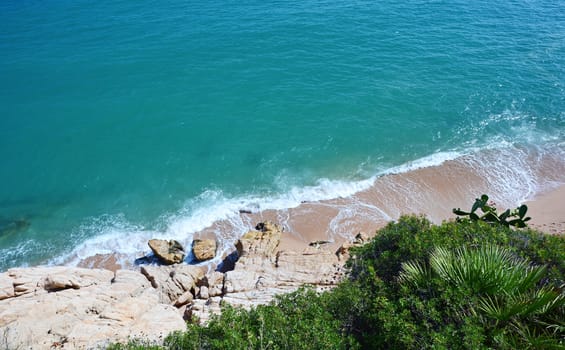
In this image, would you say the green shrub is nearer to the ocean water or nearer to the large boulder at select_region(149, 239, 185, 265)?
the large boulder at select_region(149, 239, 185, 265)

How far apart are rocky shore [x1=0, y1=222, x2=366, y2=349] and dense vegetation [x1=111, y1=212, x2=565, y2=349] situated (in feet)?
11.4

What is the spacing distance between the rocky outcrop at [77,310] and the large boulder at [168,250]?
324 cm

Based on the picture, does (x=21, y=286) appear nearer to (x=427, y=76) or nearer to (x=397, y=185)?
(x=397, y=185)

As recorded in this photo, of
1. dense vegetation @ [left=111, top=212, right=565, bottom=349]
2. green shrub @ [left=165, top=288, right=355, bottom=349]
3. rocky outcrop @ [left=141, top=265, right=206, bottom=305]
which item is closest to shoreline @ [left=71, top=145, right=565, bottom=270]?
rocky outcrop @ [left=141, top=265, right=206, bottom=305]

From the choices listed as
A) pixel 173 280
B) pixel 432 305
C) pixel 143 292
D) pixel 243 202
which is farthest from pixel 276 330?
pixel 243 202

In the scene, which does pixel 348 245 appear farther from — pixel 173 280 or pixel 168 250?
pixel 168 250

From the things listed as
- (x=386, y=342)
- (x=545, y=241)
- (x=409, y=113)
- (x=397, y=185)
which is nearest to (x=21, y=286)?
(x=386, y=342)

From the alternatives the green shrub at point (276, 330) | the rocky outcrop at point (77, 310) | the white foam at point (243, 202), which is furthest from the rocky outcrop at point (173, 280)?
the green shrub at point (276, 330)

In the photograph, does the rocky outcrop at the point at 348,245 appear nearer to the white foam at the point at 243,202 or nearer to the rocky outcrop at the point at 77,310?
the white foam at the point at 243,202

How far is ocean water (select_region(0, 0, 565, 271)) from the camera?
27.8 metres

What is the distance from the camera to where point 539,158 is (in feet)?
99.5

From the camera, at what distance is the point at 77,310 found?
16016mm

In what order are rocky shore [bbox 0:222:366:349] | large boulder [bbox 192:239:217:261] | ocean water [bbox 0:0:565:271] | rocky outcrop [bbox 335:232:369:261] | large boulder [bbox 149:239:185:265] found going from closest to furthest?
rocky shore [bbox 0:222:366:349]
rocky outcrop [bbox 335:232:369:261]
large boulder [bbox 149:239:185:265]
large boulder [bbox 192:239:217:261]
ocean water [bbox 0:0:565:271]

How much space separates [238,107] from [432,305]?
27.6 metres
